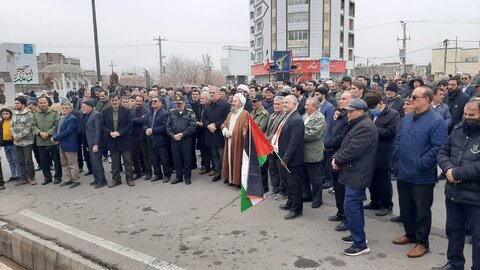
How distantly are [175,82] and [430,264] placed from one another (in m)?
61.5

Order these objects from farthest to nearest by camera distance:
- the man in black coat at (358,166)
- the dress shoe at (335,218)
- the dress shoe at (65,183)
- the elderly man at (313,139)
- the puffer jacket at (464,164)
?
the dress shoe at (65,183)
the elderly man at (313,139)
the dress shoe at (335,218)
the man in black coat at (358,166)
the puffer jacket at (464,164)

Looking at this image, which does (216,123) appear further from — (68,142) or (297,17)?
(297,17)

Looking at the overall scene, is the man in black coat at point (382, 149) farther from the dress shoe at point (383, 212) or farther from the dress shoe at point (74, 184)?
the dress shoe at point (74, 184)

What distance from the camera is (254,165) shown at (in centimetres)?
560

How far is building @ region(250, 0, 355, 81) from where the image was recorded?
54.2 metres

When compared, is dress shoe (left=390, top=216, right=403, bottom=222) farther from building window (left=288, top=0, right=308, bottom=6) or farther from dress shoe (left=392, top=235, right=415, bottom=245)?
building window (left=288, top=0, right=308, bottom=6)

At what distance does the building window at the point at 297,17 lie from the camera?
54594 mm

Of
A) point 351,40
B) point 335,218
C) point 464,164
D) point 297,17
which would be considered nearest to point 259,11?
point 297,17

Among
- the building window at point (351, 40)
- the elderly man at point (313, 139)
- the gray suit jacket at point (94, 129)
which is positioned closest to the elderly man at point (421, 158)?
the elderly man at point (313, 139)

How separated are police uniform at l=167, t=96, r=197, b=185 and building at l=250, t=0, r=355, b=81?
4600cm

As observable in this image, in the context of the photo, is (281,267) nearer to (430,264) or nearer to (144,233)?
(430,264)

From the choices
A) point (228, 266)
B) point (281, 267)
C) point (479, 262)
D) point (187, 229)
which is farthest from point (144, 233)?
point (479, 262)

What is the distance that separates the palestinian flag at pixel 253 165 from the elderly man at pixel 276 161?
60 cm

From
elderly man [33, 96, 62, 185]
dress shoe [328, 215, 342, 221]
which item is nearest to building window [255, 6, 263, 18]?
elderly man [33, 96, 62, 185]
